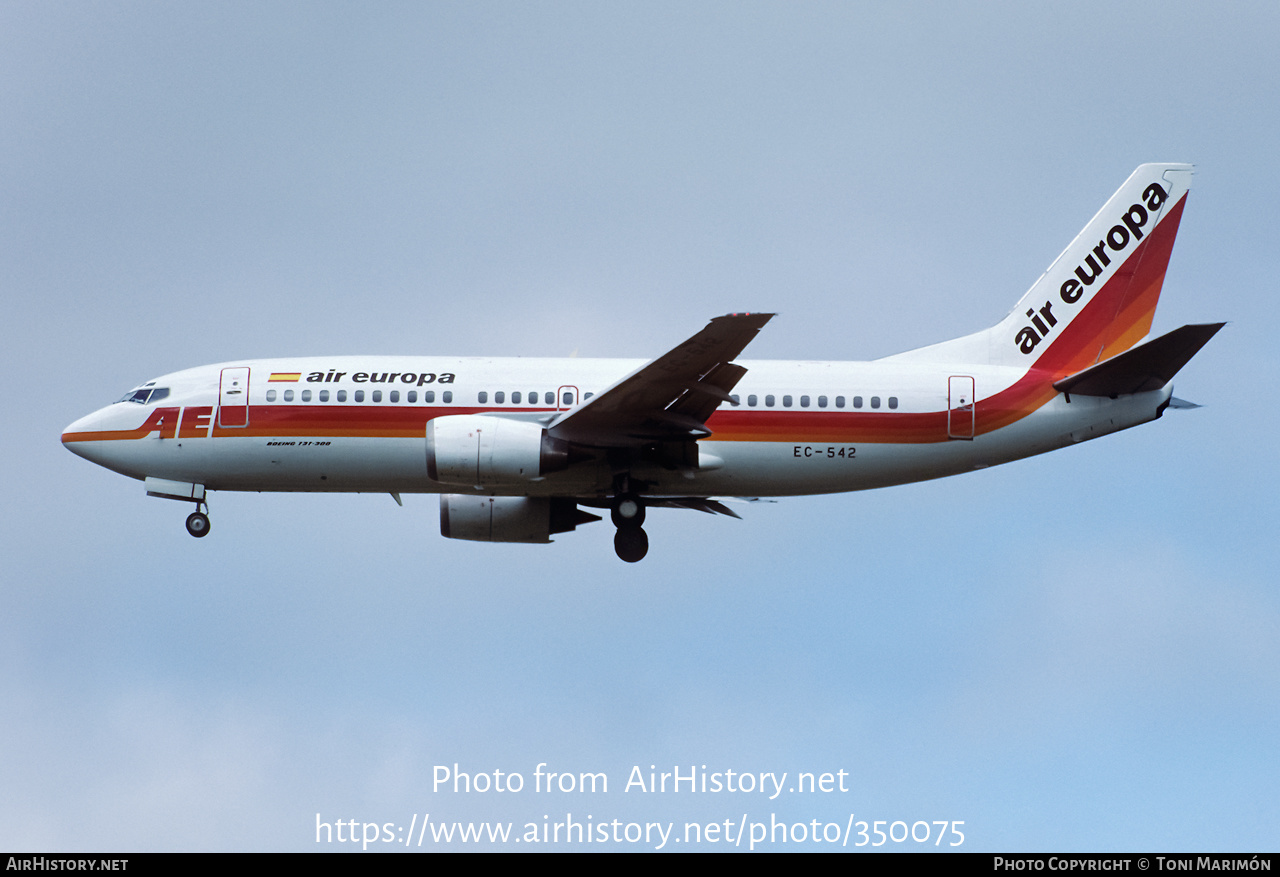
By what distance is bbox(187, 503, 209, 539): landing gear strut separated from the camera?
117ft

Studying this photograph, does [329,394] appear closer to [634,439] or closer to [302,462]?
[302,462]

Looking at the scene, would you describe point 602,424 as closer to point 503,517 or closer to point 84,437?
point 503,517

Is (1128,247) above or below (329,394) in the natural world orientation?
above

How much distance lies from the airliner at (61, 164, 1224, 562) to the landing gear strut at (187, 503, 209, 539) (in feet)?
0.14

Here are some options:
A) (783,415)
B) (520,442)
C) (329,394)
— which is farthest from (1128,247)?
(329,394)

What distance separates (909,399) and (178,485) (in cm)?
1745

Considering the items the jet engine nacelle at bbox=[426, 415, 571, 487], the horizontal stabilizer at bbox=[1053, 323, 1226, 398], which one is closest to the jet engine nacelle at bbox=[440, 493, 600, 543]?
the jet engine nacelle at bbox=[426, 415, 571, 487]

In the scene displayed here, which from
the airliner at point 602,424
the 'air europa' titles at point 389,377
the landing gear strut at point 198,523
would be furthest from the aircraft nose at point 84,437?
the 'air europa' titles at point 389,377

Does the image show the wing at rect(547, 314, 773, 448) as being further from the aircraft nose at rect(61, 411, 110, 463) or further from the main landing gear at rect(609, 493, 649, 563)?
the aircraft nose at rect(61, 411, 110, 463)

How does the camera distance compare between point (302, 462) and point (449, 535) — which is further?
point (449, 535)

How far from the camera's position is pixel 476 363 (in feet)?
116

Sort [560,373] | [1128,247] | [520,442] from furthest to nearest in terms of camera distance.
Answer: [1128,247] < [560,373] < [520,442]

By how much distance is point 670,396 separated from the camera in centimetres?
3259

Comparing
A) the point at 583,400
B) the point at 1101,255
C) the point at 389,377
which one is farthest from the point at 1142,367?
the point at 389,377
